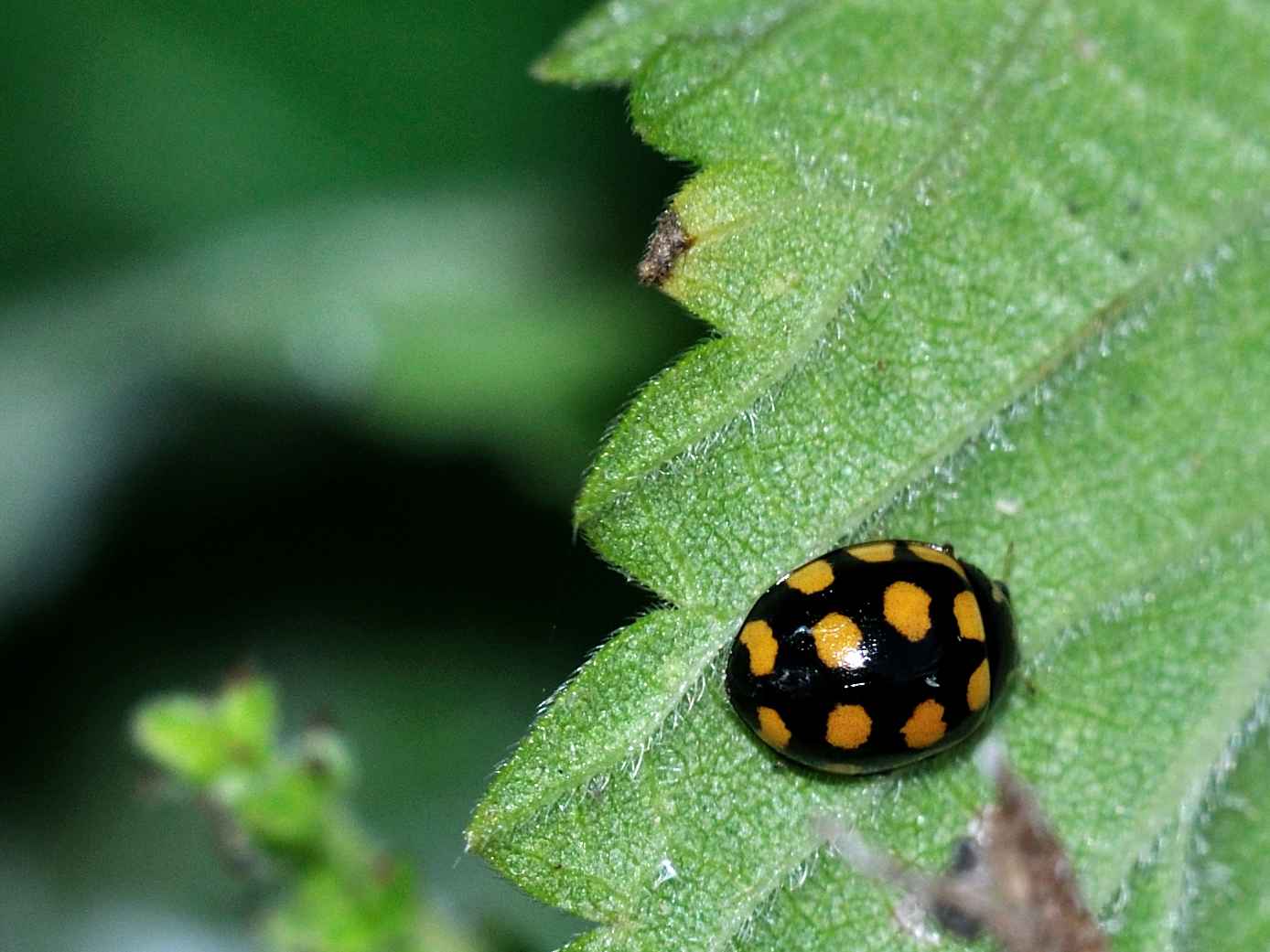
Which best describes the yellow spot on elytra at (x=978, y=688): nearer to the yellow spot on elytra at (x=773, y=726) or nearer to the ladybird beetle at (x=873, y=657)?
the ladybird beetle at (x=873, y=657)

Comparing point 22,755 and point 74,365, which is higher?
point 74,365

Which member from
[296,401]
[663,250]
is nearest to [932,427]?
[663,250]

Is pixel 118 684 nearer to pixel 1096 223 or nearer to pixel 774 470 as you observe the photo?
pixel 774 470

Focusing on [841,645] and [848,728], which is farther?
[841,645]

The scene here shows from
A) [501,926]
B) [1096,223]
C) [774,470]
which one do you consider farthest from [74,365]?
[1096,223]

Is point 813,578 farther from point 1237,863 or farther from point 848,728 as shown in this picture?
point 1237,863

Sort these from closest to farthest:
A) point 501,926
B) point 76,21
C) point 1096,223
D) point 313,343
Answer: point 1096,223 < point 501,926 < point 76,21 < point 313,343
